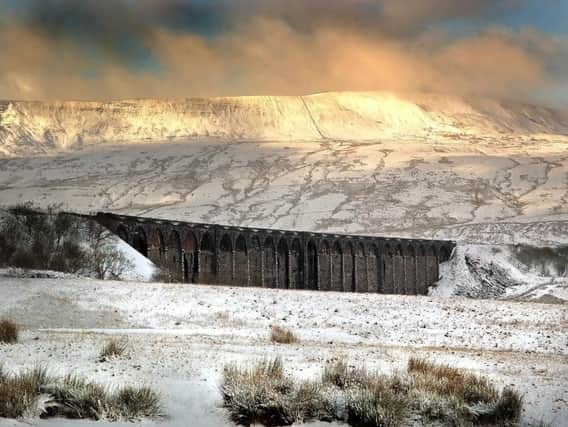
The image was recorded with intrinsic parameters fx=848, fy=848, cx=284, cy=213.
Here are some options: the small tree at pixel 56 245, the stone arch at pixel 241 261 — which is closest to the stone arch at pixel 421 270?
the stone arch at pixel 241 261

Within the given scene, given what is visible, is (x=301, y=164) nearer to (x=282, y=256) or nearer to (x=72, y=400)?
(x=282, y=256)

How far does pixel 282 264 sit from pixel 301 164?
241ft

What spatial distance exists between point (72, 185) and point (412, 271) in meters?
62.8

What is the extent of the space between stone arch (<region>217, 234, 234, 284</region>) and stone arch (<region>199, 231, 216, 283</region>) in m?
0.61

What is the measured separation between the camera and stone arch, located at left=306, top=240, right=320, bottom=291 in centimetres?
6606

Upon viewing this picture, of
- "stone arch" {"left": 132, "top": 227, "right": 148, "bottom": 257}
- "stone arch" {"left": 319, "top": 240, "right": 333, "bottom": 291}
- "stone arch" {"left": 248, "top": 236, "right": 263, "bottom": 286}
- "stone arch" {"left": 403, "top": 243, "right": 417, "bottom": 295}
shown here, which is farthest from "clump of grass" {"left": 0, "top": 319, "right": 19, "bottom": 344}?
"stone arch" {"left": 403, "top": 243, "right": 417, "bottom": 295}

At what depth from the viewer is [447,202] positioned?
116 meters

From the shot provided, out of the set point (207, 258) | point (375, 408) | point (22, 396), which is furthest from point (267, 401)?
point (207, 258)

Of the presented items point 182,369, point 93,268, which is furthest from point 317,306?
point 182,369

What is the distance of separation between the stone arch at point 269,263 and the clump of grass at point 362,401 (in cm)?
4906

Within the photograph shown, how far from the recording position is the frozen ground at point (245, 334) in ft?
37.7

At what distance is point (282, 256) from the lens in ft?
208

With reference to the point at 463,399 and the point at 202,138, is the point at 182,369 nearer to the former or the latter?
the point at 463,399

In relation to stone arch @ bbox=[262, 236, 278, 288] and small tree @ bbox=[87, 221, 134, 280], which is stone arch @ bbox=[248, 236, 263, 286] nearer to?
stone arch @ bbox=[262, 236, 278, 288]
